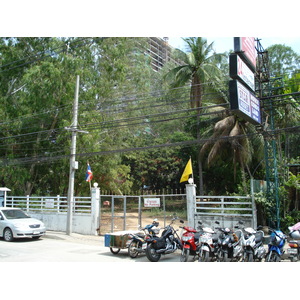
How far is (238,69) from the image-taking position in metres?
10.1

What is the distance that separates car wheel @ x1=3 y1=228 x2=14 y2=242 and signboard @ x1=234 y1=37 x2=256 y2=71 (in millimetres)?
11507

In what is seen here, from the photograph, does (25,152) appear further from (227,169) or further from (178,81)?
(227,169)

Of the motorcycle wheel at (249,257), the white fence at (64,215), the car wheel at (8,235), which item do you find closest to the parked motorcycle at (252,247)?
the motorcycle wheel at (249,257)

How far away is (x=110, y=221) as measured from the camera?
15.8m

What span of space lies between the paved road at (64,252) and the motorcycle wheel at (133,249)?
135mm

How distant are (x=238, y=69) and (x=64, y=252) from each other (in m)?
8.41

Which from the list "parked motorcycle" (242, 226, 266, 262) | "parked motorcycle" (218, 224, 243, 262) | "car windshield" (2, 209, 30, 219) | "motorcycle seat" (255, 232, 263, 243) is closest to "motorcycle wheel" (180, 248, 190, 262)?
"parked motorcycle" (218, 224, 243, 262)

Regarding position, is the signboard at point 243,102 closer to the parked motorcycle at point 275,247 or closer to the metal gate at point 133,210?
the parked motorcycle at point 275,247

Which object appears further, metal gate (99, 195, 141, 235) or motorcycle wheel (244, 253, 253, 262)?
metal gate (99, 195, 141, 235)

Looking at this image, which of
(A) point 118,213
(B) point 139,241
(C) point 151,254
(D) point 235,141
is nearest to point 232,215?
(B) point 139,241

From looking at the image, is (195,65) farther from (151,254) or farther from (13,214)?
(151,254)

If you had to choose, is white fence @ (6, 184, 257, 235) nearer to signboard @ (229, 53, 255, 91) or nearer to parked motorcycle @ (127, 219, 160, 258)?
parked motorcycle @ (127, 219, 160, 258)

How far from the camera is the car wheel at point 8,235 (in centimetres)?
1389

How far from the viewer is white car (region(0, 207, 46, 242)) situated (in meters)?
13.7
